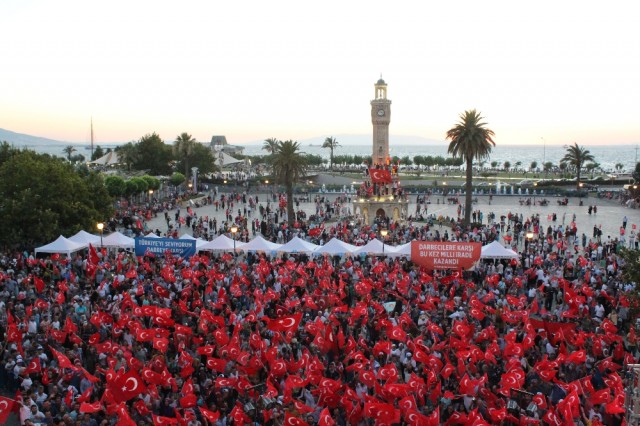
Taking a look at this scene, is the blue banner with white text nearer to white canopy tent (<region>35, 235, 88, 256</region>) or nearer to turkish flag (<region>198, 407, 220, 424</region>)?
A: white canopy tent (<region>35, 235, 88, 256</region>)

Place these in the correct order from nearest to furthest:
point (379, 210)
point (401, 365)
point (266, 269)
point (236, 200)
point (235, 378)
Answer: point (235, 378), point (401, 365), point (266, 269), point (379, 210), point (236, 200)

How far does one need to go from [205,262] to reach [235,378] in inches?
542

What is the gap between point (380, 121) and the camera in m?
60.0

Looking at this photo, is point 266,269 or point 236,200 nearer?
point 266,269

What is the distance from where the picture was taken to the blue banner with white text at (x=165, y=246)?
92.5 ft

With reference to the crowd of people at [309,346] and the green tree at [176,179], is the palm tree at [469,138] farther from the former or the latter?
the green tree at [176,179]

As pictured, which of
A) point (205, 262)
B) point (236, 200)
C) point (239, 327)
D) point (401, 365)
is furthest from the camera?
point (236, 200)

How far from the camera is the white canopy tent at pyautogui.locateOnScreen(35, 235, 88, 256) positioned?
28764mm

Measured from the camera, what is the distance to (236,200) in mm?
69062

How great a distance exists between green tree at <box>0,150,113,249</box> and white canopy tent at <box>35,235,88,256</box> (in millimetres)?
3520

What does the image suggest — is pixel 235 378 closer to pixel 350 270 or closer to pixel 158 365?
pixel 158 365

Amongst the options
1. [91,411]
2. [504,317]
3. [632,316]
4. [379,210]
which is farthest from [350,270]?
[379,210]

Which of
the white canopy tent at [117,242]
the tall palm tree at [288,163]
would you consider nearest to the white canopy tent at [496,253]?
the white canopy tent at [117,242]

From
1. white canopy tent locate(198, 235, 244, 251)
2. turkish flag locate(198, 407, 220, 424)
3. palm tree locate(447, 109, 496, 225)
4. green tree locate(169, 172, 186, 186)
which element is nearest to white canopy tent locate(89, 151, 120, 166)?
green tree locate(169, 172, 186, 186)
